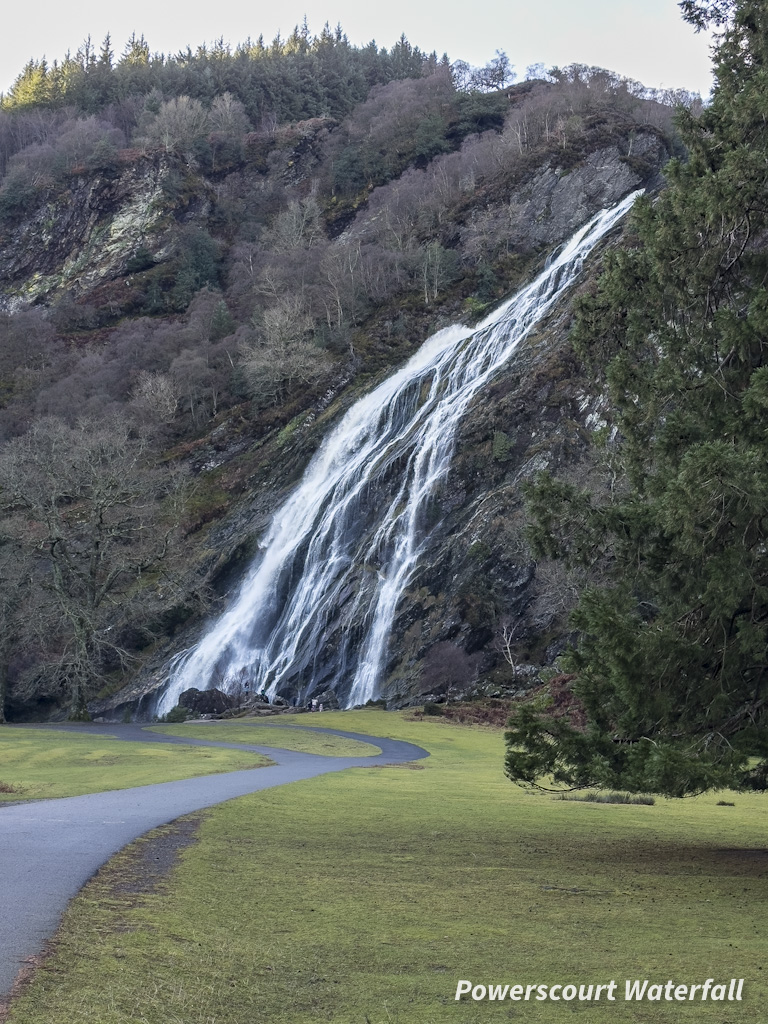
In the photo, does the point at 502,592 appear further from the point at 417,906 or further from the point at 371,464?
the point at 417,906

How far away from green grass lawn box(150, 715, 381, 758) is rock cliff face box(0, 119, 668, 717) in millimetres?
8934

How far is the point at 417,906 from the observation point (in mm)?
7711

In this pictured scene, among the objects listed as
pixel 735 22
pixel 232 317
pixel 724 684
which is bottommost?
pixel 724 684

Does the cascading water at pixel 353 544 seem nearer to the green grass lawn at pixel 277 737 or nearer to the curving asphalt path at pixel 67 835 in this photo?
the green grass lawn at pixel 277 737

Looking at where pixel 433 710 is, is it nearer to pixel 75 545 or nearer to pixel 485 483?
pixel 485 483

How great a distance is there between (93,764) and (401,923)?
51.5 ft

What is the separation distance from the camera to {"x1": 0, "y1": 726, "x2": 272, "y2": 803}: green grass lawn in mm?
15992

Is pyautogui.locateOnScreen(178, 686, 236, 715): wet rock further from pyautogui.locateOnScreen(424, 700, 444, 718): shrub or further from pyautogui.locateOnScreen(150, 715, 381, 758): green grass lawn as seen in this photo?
pyautogui.locateOnScreen(424, 700, 444, 718): shrub

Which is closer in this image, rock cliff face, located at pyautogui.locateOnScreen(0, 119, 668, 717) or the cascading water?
rock cliff face, located at pyautogui.locateOnScreen(0, 119, 668, 717)

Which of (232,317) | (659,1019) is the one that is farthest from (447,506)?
(232,317)

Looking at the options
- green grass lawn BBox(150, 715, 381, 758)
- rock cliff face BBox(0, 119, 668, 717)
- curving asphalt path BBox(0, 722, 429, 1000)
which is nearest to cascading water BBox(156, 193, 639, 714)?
rock cliff face BBox(0, 119, 668, 717)

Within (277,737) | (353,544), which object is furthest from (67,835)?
(353,544)

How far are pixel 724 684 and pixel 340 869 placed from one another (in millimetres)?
4695

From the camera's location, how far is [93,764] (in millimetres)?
21031
